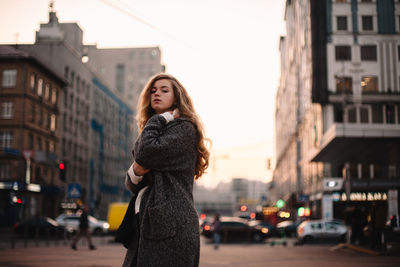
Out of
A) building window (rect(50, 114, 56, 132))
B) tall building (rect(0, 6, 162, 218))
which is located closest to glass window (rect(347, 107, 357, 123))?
tall building (rect(0, 6, 162, 218))

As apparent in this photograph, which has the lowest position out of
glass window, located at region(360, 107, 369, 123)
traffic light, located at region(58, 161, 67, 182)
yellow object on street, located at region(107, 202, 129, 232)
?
yellow object on street, located at region(107, 202, 129, 232)

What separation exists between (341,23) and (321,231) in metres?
19.6

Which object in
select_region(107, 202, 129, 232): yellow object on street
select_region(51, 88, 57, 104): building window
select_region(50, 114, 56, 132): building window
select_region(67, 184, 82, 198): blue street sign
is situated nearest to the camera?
select_region(67, 184, 82, 198): blue street sign

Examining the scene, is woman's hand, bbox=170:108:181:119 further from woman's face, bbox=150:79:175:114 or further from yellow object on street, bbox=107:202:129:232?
yellow object on street, bbox=107:202:129:232

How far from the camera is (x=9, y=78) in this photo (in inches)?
2016

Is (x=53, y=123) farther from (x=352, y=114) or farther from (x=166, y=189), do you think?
(x=166, y=189)

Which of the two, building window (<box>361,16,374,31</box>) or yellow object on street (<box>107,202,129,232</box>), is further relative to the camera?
building window (<box>361,16,374,31</box>)

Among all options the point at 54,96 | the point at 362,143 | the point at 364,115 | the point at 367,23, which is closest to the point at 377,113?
the point at 364,115

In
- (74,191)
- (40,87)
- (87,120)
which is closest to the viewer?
(74,191)

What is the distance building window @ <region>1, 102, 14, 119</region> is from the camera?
50406 millimetres

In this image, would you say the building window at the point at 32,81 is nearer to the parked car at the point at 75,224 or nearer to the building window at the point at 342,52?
the parked car at the point at 75,224

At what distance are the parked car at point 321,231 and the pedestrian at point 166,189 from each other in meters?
31.2

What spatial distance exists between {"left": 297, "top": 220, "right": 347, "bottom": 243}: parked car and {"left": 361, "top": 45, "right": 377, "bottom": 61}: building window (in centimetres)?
1795

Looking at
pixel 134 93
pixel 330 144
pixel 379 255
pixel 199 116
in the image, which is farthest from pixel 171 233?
pixel 134 93
